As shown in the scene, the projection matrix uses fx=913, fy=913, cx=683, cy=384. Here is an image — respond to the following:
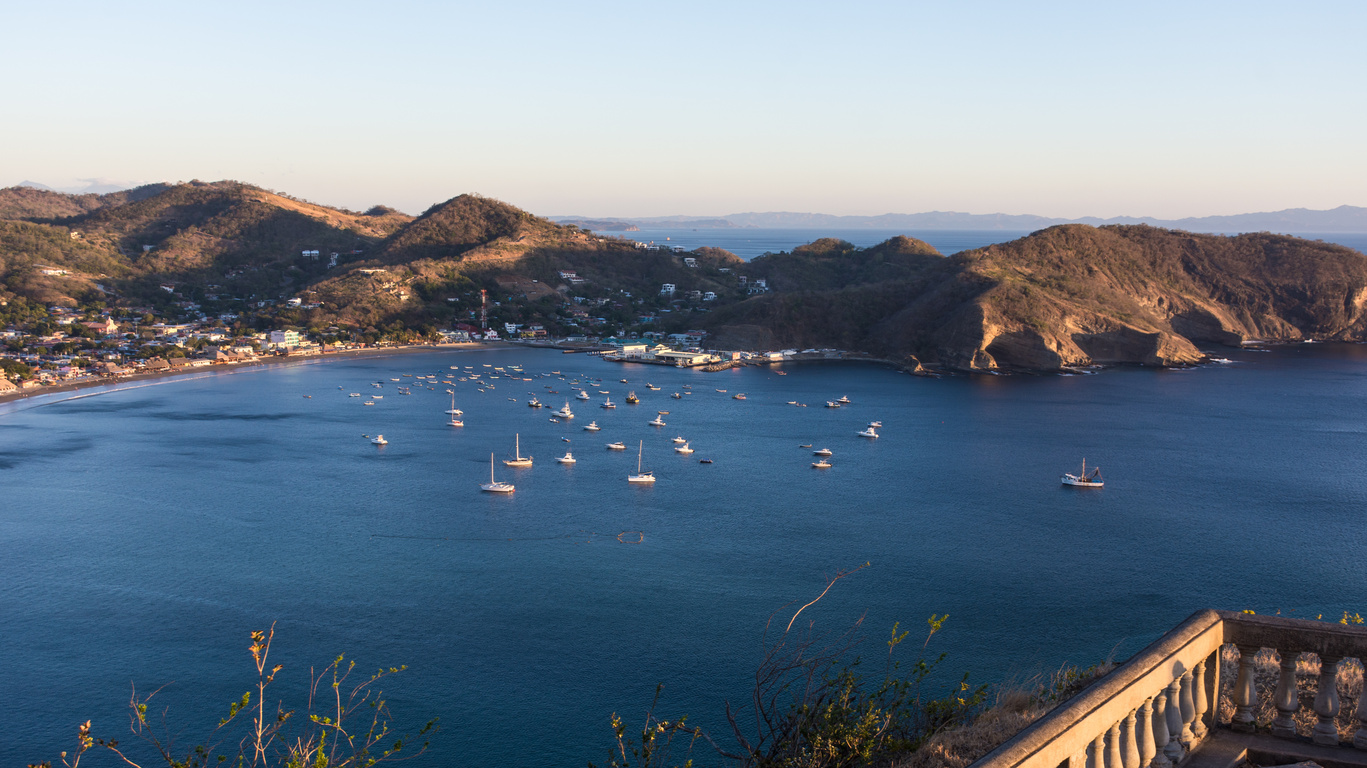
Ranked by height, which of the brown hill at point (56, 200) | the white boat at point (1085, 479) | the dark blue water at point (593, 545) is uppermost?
the brown hill at point (56, 200)

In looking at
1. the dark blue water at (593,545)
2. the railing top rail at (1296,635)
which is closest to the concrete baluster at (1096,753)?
the railing top rail at (1296,635)

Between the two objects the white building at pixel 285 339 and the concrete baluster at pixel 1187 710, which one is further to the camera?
the white building at pixel 285 339

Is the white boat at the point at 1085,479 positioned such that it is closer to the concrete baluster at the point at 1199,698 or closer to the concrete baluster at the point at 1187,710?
the concrete baluster at the point at 1199,698

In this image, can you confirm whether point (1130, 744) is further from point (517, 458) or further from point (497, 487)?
point (517, 458)


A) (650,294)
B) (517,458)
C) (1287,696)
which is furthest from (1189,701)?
(650,294)

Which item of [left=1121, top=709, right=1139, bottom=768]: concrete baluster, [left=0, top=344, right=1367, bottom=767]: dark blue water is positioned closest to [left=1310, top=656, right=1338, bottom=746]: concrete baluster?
[left=1121, top=709, right=1139, bottom=768]: concrete baluster

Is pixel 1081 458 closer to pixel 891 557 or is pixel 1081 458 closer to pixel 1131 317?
pixel 891 557
